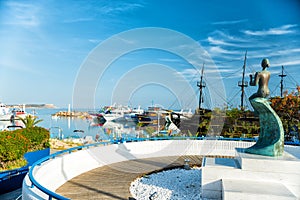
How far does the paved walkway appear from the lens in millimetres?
6223

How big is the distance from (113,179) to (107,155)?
1.92m

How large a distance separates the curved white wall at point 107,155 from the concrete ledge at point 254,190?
373 centimetres

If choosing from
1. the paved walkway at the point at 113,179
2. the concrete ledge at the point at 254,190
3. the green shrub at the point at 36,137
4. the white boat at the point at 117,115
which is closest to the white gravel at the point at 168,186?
the paved walkway at the point at 113,179

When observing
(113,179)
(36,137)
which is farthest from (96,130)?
(113,179)

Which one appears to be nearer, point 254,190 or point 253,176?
point 254,190

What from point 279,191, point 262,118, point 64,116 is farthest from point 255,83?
point 64,116

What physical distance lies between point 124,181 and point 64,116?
81.3m

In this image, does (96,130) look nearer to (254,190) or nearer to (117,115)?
(117,115)

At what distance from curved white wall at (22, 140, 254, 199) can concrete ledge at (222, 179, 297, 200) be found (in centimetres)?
373

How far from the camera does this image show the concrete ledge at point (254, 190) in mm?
5262

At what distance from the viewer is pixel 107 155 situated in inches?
366

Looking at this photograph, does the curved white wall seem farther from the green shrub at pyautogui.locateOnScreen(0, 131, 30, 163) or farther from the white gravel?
the green shrub at pyautogui.locateOnScreen(0, 131, 30, 163)

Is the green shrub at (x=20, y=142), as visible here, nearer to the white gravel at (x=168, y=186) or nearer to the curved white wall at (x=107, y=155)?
the curved white wall at (x=107, y=155)

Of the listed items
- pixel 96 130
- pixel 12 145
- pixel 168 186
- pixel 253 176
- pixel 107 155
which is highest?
pixel 12 145
